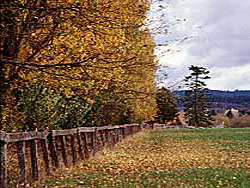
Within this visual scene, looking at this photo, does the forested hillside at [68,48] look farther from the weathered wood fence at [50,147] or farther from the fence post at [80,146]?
the fence post at [80,146]

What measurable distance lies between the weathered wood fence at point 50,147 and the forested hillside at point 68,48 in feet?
3.46

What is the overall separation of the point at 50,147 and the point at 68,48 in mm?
3766

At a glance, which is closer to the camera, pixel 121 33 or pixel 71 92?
pixel 121 33

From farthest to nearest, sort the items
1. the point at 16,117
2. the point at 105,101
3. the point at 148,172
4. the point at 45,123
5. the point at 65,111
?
1. the point at 105,101
2. the point at 65,111
3. the point at 45,123
4. the point at 16,117
5. the point at 148,172

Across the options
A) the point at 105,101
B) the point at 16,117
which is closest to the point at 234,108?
the point at 105,101

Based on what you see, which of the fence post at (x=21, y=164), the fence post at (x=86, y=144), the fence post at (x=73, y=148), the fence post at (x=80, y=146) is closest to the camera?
the fence post at (x=21, y=164)

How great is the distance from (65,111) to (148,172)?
718cm

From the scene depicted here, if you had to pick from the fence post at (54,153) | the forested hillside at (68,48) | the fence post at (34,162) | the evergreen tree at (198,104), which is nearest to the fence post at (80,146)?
the forested hillside at (68,48)

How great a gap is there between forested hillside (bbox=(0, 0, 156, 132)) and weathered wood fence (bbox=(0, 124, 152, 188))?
1054 millimetres

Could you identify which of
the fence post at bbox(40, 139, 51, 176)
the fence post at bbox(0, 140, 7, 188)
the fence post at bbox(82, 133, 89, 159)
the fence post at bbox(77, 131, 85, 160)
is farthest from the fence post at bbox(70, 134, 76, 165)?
the fence post at bbox(0, 140, 7, 188)

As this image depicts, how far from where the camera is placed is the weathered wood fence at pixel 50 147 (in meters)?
11.2

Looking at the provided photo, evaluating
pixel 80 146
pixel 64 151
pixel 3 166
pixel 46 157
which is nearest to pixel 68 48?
pixel 46 157

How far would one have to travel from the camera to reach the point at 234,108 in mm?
178000

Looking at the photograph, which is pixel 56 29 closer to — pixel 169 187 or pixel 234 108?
pixel 169 187
